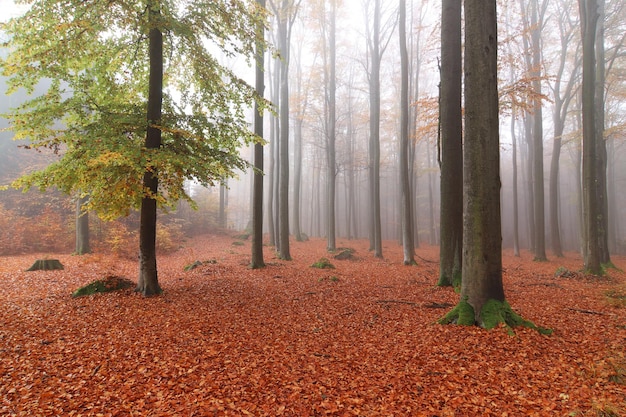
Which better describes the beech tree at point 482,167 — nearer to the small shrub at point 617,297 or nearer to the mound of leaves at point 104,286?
the small shrub at point 617,297

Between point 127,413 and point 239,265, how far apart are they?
27.3 ft

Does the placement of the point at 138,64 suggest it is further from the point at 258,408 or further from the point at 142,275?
the point at 258,408

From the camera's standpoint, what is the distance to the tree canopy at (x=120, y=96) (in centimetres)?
555

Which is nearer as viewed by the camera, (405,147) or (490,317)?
(490,317)

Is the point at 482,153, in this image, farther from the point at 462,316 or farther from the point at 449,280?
the point at 449,280

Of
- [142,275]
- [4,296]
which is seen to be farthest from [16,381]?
[4,296]

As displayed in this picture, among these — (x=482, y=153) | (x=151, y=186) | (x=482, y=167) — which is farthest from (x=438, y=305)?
(x=151, y=186)

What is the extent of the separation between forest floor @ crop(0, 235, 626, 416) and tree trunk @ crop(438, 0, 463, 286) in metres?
1.63

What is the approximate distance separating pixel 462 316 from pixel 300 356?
2.69 m

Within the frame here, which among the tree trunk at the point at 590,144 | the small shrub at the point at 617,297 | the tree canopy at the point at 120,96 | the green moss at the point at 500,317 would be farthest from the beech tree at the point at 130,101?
the tree trunk at the point at 590,144

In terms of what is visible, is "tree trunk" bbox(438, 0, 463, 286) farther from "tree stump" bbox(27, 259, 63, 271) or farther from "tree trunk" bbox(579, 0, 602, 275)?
"tree stump" bbox(27, 259, 63, 271)

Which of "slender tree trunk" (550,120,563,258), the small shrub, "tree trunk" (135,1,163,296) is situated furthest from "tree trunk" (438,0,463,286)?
"slender tree trunk" (550,120,563,258)

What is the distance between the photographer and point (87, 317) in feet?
17.3

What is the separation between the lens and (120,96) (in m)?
6.91
